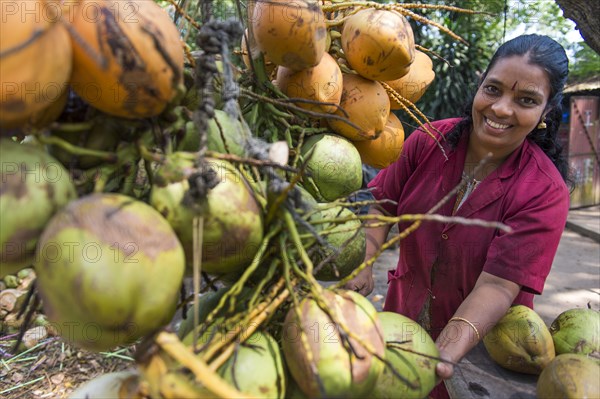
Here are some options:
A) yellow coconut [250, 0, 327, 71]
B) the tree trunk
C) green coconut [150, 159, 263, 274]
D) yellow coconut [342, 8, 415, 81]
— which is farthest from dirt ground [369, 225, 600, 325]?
Result: green coconut [150, 159, 263, 274]

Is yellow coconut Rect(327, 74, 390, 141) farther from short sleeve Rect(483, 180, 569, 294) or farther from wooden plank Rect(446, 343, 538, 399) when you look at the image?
wooden plank Rect(446, 343, 538, 399)

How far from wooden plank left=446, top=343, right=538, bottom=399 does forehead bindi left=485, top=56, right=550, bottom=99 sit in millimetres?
1067

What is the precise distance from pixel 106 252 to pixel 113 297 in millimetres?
70

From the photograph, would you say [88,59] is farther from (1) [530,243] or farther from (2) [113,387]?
(1) [530,243]

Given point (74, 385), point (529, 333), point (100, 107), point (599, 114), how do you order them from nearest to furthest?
point (100, 107)
point (529, 333)
point (74, 385)
point (599, 114)

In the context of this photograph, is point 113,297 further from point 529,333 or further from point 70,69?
point 529,333

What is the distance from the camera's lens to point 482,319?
1.60 meters

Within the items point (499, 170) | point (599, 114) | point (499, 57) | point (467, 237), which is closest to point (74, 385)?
point (467, 237)

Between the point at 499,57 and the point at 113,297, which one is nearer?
the point at 113,297

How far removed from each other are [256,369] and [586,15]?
2.80m

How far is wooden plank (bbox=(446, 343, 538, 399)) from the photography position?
1.64 meters

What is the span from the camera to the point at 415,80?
60.4 inches

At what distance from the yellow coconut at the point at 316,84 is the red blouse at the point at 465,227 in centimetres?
93

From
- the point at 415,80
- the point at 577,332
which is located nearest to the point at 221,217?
the point at 415,80
